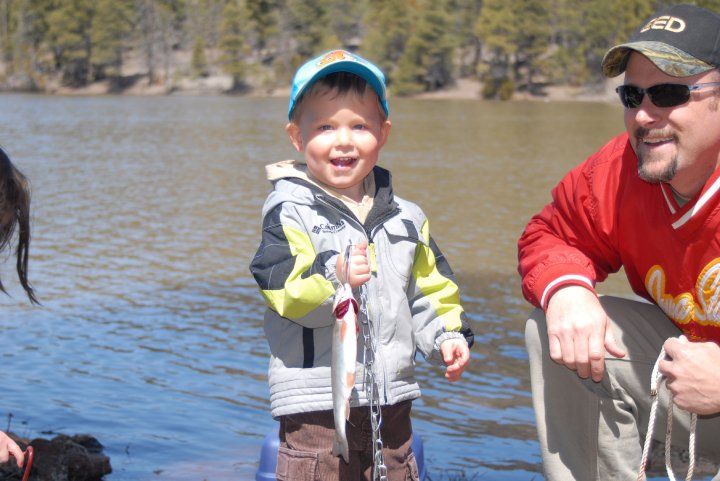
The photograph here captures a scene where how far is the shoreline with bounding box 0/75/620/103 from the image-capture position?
202 ft

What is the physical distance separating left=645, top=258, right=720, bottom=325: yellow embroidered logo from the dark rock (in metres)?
2.70

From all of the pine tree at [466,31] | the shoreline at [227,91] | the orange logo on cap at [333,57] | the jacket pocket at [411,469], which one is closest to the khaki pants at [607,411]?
the jacket pocket at [411,469]

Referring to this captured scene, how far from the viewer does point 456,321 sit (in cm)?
337

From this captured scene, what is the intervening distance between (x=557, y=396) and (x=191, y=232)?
10.3 m

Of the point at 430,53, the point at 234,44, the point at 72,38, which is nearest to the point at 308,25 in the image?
the point at 234,44

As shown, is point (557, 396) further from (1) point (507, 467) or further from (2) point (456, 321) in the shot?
(1) point (507, 467)

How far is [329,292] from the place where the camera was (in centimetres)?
303

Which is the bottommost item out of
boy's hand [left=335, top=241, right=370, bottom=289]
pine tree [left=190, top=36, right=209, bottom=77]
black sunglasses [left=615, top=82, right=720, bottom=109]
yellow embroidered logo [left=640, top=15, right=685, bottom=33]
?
boy's hand [left=335, top=241, right=370, bottom=289]

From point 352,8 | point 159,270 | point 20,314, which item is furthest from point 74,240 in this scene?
point 352,8

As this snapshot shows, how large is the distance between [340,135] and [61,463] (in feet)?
7.36

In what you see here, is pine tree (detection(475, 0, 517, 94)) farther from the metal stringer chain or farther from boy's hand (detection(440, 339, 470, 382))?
→ the metal stringer chain

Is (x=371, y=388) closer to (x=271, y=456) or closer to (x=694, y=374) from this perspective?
(x=271, y=456)

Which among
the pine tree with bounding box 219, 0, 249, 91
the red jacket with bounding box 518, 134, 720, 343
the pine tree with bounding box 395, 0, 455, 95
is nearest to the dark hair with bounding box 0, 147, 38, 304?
the red jacket with bounding box 518, 134, 720, 343

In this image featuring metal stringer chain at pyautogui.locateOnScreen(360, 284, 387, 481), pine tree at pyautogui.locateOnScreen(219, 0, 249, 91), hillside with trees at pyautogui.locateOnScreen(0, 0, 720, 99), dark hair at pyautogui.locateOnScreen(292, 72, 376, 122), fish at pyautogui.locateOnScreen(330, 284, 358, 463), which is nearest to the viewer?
fish at pyautogui.locateOnScreen(330, 284, 358, 463)
